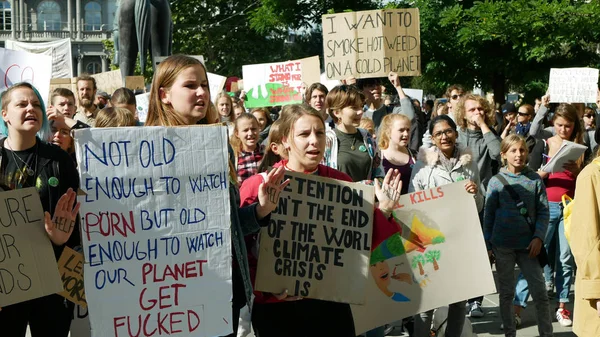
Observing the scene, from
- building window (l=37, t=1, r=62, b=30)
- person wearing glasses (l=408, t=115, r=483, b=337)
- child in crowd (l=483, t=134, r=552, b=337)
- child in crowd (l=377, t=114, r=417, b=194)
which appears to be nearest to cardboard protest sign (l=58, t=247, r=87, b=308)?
person wearing glasses (l=408, t=115, r=483, b=337)

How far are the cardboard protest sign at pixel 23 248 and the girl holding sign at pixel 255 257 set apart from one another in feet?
3.00

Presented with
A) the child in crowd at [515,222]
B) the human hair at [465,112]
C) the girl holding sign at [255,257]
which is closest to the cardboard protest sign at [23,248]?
the girl holding sign at [255,257]

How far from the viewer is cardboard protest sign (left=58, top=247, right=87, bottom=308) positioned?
14.6ft

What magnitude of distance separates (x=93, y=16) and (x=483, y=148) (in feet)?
281

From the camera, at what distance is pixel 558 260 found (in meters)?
8.38

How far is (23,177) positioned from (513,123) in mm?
A: 9155

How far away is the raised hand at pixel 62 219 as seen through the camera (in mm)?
3867

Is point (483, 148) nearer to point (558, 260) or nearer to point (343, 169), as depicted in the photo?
point (558, 260)

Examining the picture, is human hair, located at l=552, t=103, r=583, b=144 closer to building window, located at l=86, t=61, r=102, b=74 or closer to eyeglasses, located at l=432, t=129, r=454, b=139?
eyeglasses, located at l=432, t=129, r=454, b=139

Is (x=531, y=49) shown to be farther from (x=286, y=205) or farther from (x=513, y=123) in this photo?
(x=286, y=205)

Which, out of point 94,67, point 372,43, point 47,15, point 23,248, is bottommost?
point 23,248

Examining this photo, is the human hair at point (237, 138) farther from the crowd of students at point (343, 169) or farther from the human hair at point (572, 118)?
the human hair at point (572, 118)

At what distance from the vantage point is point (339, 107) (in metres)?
6.32

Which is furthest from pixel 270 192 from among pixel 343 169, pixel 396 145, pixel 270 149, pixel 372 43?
pixel 372 43
